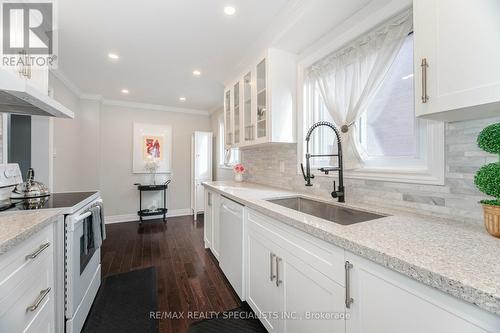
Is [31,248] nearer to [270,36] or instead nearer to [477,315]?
[477,315]

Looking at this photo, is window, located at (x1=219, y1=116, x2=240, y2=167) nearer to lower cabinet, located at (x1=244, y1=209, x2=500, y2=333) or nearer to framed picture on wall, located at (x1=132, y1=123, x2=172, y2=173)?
framed picture on wall, located at (x1=132, y1=123, x2=172, y2=173)

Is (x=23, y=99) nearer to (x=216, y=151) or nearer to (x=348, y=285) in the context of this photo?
(x=348, y=285)

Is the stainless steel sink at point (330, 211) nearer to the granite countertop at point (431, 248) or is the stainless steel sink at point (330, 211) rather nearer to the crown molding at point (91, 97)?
the granite countertop at point (431, 248)

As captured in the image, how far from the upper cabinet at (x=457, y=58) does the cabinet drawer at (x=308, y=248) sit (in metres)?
0.74

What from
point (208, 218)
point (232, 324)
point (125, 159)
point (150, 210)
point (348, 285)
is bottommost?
A: point (232, 324)

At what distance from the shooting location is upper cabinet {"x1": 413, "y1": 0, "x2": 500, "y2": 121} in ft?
2.40

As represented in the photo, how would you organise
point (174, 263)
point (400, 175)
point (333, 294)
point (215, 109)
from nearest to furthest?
point (333, 294)
point (400, 175)
point (174, 263)
point (215, 109)

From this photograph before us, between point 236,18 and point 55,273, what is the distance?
2.27 meters

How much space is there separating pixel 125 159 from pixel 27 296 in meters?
3.82

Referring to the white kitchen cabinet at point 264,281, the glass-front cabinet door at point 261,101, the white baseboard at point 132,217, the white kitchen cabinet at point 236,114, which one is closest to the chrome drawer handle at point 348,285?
the white kitchen cabinet at point 264,281

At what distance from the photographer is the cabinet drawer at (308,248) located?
87 cm

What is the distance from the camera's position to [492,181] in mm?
772

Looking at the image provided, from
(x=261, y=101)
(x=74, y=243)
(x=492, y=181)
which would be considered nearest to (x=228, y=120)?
(x=261, y=101)

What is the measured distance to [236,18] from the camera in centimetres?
182
